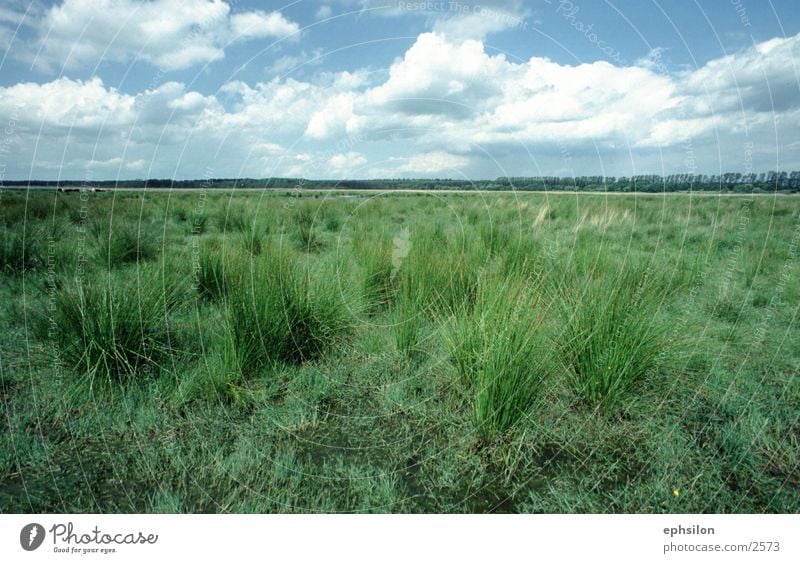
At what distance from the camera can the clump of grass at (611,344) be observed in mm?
2234

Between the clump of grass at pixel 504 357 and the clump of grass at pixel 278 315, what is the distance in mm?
1077

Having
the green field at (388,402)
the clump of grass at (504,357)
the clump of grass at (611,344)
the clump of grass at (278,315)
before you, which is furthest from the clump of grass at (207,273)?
the clump of grass at (611,344)

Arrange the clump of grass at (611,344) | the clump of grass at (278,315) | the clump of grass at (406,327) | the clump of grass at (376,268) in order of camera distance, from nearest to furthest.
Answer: the clump of grass at (611,344) < the clump of grass at (278,315) < the clump of grass at (406,327) < the clump of grass at (376,268)

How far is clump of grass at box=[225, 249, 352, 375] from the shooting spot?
2.53 meters

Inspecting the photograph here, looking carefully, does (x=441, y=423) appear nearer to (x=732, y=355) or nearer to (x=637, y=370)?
(x=637, y=370)

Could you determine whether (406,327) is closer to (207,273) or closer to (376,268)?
(376,268)

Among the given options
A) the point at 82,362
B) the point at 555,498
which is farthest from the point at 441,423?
the point at 82,362

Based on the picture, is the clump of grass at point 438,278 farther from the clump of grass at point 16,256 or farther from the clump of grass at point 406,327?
the clump of grass at point 16,256

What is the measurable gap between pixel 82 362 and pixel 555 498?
96.5 inches
